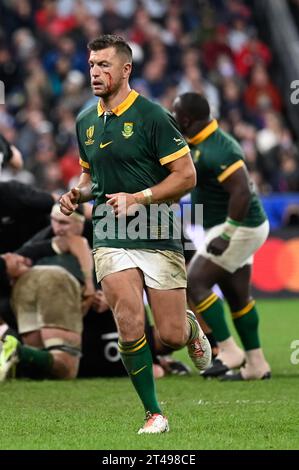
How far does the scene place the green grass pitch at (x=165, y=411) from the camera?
645 cm

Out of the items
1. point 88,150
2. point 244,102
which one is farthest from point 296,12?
point 88,150

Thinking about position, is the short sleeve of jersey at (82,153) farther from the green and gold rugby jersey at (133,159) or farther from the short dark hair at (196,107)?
the short dark hair at (196,107)

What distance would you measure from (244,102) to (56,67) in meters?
3.60

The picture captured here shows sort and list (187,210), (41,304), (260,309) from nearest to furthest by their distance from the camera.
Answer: (41,304), (187,210), (260,309)

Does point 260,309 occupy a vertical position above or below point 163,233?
below

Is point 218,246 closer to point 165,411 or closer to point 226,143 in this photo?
point 226,143

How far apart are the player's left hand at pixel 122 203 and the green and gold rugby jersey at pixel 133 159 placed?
24 centimetres

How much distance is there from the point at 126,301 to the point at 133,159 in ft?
2.83

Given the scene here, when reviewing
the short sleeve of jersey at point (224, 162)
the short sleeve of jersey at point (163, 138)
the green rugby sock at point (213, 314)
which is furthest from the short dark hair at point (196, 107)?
the short sleeve of jersey at point (163, 138)

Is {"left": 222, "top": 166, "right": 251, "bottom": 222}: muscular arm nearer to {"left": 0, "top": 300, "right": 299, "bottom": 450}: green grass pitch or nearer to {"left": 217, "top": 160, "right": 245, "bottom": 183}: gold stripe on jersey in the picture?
{"left": 217, "top": 160, "right": 245, "bottom": 183}: gold stripe on jersey

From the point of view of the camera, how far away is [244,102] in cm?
2136

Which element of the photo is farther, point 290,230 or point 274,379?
point 290,230

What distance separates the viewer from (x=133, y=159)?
7047 millimetres
